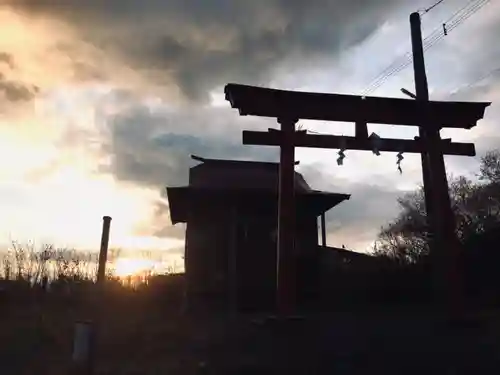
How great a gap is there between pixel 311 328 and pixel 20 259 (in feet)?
40.6

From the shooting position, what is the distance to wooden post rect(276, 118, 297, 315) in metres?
9.05

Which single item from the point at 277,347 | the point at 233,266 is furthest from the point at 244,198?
the point at 277,347

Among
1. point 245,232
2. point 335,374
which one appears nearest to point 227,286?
point 245,232

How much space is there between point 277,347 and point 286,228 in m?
2.30

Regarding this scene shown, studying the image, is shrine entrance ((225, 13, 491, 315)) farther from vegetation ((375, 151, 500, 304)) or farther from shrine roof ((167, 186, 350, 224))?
shrine roof ((167, 186, 350, 224))

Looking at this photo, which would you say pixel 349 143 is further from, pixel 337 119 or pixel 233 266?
pixel 233 266

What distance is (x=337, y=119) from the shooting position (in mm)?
10039

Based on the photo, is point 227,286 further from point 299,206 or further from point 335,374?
point 335,374

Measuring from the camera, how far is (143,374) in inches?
284

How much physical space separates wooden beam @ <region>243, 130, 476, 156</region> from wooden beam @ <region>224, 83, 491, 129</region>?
383 mm

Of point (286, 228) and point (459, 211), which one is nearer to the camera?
point (286, 228)

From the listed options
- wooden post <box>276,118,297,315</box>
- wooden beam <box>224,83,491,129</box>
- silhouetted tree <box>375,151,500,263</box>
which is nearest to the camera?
wooden post <box>276,118,297,315</box>

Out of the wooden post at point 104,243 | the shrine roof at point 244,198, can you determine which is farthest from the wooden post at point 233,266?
the wooden post at point 104,243

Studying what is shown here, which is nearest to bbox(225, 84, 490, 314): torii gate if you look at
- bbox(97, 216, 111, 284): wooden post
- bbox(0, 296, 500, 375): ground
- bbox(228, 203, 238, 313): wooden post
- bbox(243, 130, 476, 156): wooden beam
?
bbox(243, 130, 476, 156): wooden beam
